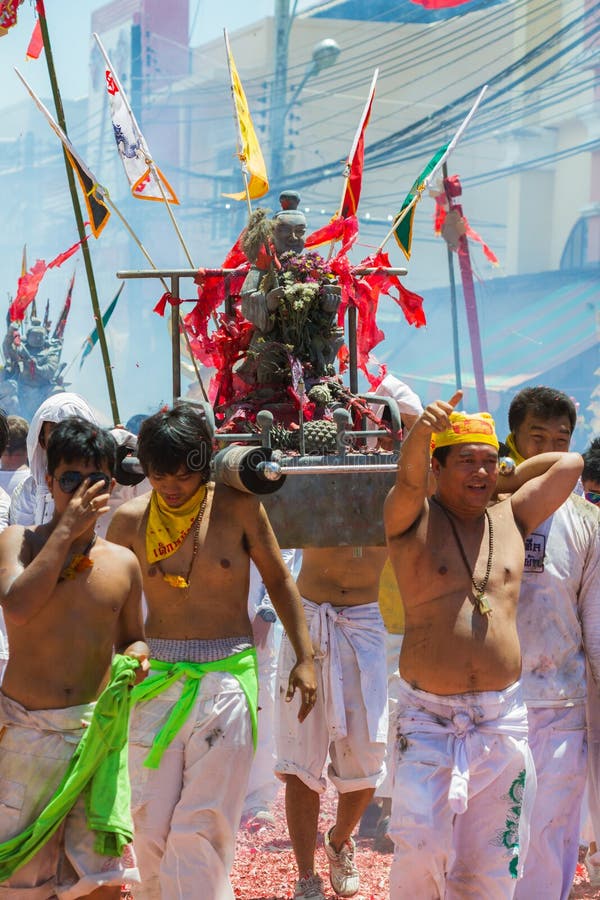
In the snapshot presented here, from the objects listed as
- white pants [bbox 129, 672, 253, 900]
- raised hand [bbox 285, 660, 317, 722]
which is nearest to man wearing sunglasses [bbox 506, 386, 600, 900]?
raised hand [bbox 285, 660, 317, 722]

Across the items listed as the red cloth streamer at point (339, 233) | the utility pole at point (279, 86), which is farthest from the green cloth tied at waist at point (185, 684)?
the utility pole at point (279, 86)

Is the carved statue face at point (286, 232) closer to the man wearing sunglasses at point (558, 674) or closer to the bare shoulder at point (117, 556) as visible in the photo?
the man wearing sunglasses at point (558, 674)

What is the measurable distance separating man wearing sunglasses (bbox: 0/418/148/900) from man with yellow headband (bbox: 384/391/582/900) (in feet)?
3.01

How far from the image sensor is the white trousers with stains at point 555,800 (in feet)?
15.6

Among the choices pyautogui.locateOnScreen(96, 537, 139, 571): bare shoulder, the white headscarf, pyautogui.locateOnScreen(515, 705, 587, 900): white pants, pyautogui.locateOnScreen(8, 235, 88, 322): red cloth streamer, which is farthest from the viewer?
pyautogui.locateOnScreen(8, 235, 88, 322): red cloth streamer

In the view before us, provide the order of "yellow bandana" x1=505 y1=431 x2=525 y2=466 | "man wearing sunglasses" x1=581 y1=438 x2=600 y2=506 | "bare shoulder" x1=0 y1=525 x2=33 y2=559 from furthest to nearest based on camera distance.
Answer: "man wearing sunglasses" x1=581 y1=438 x2=600 y2=506
"yellow bandana" x1=505 y1=431 x2=525 y2=466
"bare shoulder" x1=0 y1=525 x2=33 y2=559

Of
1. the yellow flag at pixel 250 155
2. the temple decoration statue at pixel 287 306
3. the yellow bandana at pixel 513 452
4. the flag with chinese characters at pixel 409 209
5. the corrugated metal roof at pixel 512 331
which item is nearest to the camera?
the yellow bandana at pixel 513 452

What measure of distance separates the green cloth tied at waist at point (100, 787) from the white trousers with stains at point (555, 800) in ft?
5.62

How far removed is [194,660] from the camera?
4.30m

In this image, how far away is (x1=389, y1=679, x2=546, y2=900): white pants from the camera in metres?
4.06

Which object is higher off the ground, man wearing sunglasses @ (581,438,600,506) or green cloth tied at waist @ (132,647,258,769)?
man wearing sunglasses @ (581,438,600,506)

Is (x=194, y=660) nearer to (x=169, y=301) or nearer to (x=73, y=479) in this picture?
(x=73, y=479)

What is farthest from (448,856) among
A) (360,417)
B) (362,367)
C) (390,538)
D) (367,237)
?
(367,237)

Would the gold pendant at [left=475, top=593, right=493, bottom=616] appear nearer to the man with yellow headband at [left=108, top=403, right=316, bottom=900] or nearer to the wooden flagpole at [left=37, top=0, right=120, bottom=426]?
the man with yellow headband at [left=108, top=403, right=316, bottom=900]
